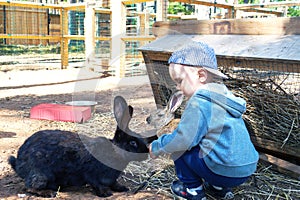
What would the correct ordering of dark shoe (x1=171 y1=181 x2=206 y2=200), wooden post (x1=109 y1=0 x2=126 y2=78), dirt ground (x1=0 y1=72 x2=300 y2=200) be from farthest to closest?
wooden post (x1=109 y1=0 x2=126 y2=78) < dirt ground (x1=0 y1=72 x2=300 y2=200) < dark shoe (x1=171 y1=181 x2=206 y2=200)

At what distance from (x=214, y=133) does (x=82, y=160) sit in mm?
A: 959

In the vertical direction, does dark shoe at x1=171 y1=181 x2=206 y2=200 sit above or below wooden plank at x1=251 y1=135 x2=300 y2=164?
below

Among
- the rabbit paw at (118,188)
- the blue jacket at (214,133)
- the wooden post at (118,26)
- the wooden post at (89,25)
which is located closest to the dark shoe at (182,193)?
the blue jacket at (214,133)

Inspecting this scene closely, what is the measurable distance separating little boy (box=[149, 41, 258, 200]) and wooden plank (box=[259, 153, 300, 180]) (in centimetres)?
75

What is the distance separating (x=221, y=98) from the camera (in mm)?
2230

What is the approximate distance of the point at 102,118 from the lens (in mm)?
4852

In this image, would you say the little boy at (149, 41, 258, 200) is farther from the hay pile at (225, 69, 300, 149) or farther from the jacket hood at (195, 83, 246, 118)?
the hay pile at (225, 69, 300, 149)

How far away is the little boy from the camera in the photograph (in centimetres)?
218

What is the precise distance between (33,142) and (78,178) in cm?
42

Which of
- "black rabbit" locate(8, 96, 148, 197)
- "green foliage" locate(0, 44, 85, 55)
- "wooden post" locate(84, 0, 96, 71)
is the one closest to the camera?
"black rabbit" locate(8, 96, 148, 197)

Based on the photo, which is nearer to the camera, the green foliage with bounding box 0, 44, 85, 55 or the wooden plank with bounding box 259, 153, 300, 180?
the wooden plank with bounding box 259, 153, 300, 180

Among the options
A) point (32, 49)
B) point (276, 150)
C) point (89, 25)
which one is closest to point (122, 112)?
point (276, 150)

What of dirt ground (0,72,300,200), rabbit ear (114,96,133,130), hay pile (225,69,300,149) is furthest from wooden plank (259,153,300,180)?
rabbit ear (114,96,133,130)

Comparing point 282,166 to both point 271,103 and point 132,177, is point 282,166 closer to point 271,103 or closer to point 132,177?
point 271,103
